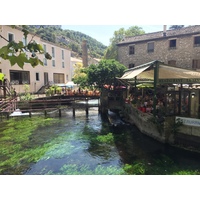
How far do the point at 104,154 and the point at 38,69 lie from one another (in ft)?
82.3

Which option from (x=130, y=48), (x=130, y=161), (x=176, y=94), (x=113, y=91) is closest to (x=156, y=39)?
(x=130, y=48)

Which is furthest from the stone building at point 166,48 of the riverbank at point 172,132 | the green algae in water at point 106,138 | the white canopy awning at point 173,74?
the green algae in water at point 106,138

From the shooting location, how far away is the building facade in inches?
979

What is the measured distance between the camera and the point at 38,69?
103 ft

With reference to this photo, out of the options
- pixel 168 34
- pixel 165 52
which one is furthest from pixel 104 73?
pixel 168 34

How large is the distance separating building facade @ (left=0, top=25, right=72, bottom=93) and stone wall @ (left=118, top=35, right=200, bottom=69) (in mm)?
12907

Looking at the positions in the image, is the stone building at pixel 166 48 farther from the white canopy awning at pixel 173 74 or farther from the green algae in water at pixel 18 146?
the green algae in water at pixel 18 146

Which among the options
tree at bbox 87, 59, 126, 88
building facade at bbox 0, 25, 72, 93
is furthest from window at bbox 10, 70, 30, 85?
tree at bbox 87, 59, 126, 88

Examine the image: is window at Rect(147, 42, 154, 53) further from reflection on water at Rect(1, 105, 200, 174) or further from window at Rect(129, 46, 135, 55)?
reflection on water at Rect(1, 105, 200, 174)

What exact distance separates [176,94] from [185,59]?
15821 mm

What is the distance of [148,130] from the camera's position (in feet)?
41.2

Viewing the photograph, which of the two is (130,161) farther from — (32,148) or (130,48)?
(130,48)

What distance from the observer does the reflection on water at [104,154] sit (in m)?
8.48

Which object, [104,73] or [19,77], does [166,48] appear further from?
[19,77]
